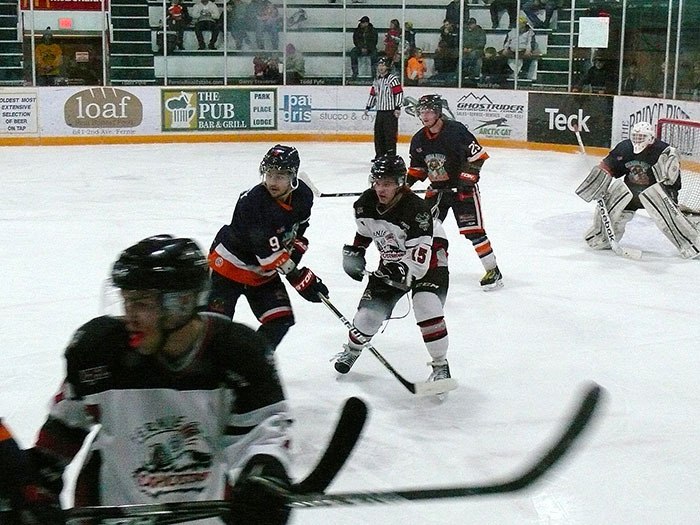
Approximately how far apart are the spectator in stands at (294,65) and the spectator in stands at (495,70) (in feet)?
7.83

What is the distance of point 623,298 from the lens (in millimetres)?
5645

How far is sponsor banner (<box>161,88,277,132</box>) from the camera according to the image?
42.7ft

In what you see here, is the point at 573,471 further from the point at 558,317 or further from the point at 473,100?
the point at 473,100

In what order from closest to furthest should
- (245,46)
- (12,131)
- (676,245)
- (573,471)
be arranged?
(573,471) → (676,245) → (12,131) → (245,46)

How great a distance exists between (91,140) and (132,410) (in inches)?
450

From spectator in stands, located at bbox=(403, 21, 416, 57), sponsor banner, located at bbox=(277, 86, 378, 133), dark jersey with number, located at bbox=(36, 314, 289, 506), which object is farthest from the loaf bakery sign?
dark jersey with number, located at bbox=(36, 314, 289, 506)

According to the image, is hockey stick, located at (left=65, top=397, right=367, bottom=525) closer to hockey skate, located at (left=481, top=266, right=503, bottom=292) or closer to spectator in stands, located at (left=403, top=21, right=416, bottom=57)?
hockey skate, located at (left=481, top=266, right=503, bottom=292)

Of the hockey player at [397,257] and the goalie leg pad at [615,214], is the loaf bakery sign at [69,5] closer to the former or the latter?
the goalie leg pad at [615,214]

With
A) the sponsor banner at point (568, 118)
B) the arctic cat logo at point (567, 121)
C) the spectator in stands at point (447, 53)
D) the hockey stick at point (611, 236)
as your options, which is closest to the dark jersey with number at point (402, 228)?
the hockey stick at point (611, 236)

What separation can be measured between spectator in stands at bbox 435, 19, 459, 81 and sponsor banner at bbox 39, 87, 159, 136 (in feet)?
12.0

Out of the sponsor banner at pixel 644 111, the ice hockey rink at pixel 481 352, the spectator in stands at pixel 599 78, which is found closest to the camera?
the ice hockey rink at pixel 481 352

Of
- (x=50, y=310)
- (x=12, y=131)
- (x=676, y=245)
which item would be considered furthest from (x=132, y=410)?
(x=12, y=131)

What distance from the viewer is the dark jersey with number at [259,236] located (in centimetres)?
363

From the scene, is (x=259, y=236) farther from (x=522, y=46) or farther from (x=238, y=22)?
(x=238, y=22)
